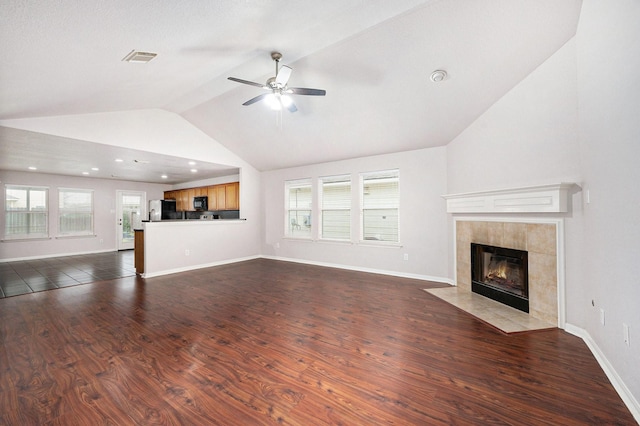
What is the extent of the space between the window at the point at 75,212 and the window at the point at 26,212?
321 mm

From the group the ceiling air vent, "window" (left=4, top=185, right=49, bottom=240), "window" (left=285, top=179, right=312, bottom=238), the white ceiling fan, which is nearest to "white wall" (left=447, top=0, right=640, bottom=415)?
the white ceiling fan

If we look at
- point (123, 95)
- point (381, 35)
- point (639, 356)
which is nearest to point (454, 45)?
point (381, 35)

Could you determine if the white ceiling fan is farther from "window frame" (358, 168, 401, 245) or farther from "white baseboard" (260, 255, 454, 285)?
"white baseboard" (260, 255, 454, 285)

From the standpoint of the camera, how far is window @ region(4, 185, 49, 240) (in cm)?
707

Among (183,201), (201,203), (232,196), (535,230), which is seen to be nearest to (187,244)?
(232,196)

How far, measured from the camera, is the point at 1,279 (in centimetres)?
507

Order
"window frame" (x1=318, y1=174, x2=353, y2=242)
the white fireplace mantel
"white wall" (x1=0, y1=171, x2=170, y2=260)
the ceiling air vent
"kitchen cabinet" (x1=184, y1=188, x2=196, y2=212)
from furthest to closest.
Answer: "kitchen cabinet" (x1=184, y1=188, x2=196, y2=212)
"white wall" (x1=0, y1=171, x2=170, y2=260)
"window frame" (x1=318, y1=174, x2=353, y2=242)
the white fireplace mantel
the ceiling air vent

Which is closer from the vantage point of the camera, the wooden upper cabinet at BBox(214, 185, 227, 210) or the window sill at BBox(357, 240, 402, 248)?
the window sill at BBox(357, 240, 402, 248)

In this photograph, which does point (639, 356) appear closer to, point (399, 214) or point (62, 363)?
point (399, 214)

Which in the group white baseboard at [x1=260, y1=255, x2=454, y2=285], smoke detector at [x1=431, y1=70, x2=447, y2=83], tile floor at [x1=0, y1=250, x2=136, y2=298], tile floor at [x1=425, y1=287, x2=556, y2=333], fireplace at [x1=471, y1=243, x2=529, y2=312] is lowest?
tile floor at [x1=425, y1=287, x2=556, y2=333]

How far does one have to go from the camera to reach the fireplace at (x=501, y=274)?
132 inches

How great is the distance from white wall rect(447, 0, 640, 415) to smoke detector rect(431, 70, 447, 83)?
2.91 feet

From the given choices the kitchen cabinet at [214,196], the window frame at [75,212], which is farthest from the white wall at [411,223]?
the window frame at [75,212]

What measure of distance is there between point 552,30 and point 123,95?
500 cm
